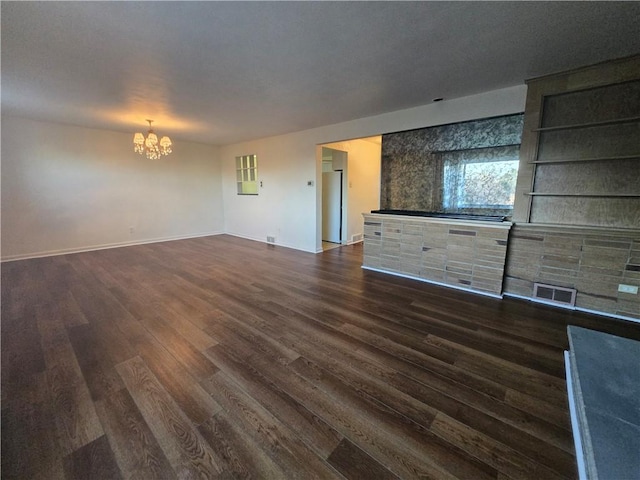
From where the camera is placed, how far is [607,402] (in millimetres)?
1349

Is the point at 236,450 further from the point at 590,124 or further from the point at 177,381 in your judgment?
the point at 590,124

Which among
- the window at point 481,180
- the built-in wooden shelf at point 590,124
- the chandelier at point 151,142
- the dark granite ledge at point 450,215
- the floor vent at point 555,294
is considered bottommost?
the floor vent at point 555,294

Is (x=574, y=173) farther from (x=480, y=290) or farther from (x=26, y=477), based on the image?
(x=26, y=477)

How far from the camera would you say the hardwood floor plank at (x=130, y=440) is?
122 cm

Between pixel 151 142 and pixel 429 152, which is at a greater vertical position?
pixel 151 142

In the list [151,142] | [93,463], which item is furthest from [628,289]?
[151,142]

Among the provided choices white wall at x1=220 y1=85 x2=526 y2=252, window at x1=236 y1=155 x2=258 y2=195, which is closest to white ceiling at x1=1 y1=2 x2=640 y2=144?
white wall at x1=220 y1=85 x2=526 y2=252

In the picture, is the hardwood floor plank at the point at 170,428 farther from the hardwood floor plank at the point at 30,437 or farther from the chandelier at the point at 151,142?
the chandelier at the point at 151,142

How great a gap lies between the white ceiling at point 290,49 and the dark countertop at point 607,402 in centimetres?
228

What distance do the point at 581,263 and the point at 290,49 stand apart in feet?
12.0

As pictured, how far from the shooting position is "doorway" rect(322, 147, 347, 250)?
Answer: 6.14 m

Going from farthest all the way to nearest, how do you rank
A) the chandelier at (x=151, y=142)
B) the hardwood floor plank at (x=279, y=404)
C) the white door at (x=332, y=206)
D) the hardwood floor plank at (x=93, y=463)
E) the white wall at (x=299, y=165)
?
the white door at (x=332, y=206) < the chandelier at (x=151, y=142) < the white wall at (x=299, y=165) < the hardwood floor plank at (x=279, y=404) < the hardwood floor plank at (x=93, y=463)

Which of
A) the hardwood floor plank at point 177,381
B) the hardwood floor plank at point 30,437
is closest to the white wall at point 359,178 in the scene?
the hardwood floor plank at point 177,381

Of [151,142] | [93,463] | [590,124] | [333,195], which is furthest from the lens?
Answer: [333,195]
